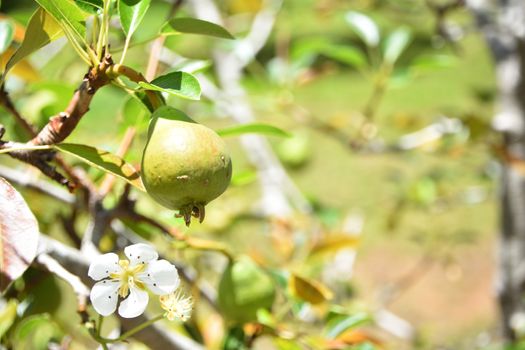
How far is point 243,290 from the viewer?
63cm

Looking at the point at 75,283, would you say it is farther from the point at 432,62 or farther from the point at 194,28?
the point at 432,62

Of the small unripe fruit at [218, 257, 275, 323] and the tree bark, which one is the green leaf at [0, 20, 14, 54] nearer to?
the small unripe fruit at [218, 257, 275, 323]

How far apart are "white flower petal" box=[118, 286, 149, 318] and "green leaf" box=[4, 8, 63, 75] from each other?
16 centimetres

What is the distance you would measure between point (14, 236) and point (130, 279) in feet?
0.26

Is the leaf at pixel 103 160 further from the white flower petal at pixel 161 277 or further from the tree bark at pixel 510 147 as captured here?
the tree bark at pixel 510 147

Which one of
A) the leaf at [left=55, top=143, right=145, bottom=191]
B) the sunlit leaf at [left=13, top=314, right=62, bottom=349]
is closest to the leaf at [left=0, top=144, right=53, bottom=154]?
the leaf at [left=55, top=143, right=145, bottom=191]

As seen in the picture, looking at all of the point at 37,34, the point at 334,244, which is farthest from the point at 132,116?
the point at 334,244

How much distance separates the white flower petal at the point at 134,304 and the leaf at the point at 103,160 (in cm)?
7

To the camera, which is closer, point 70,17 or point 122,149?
point 70,17

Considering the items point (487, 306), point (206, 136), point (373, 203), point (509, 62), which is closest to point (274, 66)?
point (509, 62)

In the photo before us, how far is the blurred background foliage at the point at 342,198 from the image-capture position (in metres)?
0.70

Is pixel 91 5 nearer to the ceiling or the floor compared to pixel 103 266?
nearer to the ceiling

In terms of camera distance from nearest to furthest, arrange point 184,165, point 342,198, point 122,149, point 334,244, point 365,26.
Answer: point 184,165
point 122,149
point 334,244
point 365,26
point 342,198

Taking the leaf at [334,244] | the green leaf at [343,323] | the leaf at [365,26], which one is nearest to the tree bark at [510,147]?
the leaf at [365,26]
